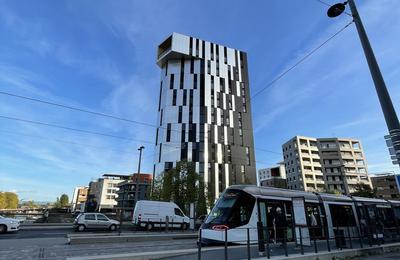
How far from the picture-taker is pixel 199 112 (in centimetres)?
5772

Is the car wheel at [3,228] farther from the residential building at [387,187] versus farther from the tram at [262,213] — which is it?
the residential building at [387,187]

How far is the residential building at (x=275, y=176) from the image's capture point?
8574cm

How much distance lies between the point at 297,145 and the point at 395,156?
7992cm

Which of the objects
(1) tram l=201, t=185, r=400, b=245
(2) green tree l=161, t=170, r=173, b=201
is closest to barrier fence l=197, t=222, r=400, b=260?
(1) tram l=201, t=185, r=400, b=245

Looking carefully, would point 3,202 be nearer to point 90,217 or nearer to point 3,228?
point 3,228

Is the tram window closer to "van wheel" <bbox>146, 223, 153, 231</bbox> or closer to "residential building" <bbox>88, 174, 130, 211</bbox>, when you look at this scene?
"van wheel" <bbox>146, 223, 153, 231</bbox>

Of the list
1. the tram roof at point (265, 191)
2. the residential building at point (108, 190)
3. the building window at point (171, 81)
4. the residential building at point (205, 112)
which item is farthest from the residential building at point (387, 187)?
the residential building at point (108, 190)

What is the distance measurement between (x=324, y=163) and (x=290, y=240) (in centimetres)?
7851

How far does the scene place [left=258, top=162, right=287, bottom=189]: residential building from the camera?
8574cm

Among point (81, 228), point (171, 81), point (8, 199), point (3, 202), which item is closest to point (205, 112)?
point (171, 81)

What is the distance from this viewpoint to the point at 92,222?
896 inches

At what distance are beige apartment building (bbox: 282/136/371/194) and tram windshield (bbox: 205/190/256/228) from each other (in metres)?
70.3

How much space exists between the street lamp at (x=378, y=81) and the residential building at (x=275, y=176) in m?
75.8

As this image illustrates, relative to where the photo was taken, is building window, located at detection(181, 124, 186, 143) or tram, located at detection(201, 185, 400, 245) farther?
building window, located at detection(181, 124, 186, 143)
